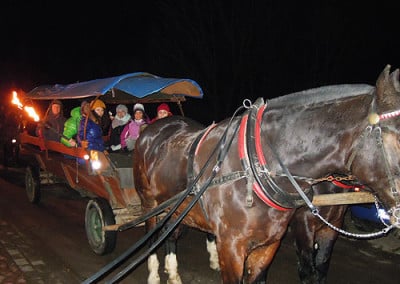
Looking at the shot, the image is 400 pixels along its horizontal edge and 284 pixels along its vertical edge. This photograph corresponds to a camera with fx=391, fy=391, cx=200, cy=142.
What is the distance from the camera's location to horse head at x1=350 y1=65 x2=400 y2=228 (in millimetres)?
2154

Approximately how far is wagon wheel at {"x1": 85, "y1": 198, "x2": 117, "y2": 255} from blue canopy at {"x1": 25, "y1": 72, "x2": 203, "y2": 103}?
59.8 inches

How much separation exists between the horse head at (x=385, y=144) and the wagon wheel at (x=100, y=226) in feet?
12.3

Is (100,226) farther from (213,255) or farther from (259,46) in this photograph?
(259,46)

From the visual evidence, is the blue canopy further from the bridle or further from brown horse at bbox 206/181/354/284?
the bridle

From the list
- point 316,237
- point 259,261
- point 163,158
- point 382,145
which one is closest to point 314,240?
point 316,237

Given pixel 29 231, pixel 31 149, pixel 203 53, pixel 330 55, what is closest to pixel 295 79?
pixel 330 55

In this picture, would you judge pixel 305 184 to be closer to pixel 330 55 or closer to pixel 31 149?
pixel 31 149

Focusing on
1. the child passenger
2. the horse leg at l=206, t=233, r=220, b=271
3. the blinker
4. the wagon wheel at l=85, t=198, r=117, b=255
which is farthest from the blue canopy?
the blinker

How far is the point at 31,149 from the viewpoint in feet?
26.8

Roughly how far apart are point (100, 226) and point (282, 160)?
3551 mm

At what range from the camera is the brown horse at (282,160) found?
2.21 metres

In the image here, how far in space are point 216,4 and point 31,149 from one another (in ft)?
39.2

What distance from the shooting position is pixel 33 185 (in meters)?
8.21

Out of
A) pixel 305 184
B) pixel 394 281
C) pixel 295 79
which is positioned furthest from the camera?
pixel 295 79
